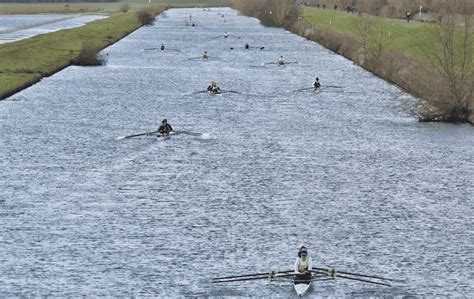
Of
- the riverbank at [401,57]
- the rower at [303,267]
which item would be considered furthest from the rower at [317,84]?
the rower at [303,267]

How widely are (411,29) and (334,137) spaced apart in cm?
6928

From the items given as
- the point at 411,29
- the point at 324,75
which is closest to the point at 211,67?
the point at 324,75

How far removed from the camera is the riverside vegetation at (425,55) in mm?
81438

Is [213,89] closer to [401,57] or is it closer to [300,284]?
[401,57]

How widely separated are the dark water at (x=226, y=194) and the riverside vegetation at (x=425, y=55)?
3409mm

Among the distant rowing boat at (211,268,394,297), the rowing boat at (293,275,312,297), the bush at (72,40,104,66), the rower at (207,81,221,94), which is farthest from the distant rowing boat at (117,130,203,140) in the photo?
the bush at (72,40,104,66)

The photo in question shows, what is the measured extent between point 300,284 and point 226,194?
16.7 m

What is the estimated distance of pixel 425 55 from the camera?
92562 millimetres

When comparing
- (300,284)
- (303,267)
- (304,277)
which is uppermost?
(303,267)

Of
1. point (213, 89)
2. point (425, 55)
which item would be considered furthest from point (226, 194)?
point (425, 55)

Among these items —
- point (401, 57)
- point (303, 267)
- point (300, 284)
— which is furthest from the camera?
point (401, 57)

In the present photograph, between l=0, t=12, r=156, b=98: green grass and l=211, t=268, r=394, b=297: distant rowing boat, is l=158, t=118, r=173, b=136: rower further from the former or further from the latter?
l=211, t=268, r=394, b=297: distant rowing boat

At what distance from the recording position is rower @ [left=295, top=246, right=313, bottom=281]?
40281mm

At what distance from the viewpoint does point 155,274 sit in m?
41.7
